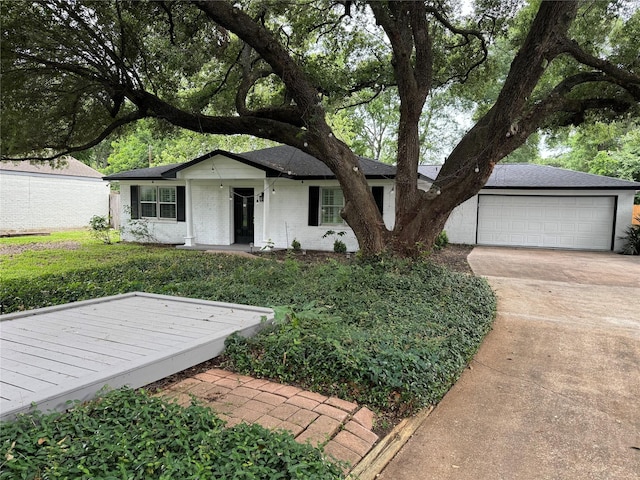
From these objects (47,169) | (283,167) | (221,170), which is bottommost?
(221,170)

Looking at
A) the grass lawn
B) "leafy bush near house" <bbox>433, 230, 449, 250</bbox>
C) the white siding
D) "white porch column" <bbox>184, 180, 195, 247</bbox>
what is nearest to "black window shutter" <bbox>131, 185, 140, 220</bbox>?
"white porch column" <bbox>184, 180, 195, 247</bbox>

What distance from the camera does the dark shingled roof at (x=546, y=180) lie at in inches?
583

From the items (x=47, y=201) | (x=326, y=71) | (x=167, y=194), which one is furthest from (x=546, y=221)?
(x=47, y=201)

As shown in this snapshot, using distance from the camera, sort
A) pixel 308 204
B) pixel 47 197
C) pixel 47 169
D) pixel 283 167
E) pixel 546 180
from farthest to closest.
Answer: pixel 47 169 < pixel 47 197 < pixel 546 180 < pixel 308 204 < pixel 283 167

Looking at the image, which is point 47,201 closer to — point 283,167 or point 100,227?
point 100,227

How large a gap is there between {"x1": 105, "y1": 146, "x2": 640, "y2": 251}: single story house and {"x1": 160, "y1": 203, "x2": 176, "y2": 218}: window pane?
37 mm

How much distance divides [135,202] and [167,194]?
56.1 inches

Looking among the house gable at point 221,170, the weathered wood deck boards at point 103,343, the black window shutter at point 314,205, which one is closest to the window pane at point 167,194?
the house gable at point 221,170

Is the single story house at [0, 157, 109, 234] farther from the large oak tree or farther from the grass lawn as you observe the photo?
the grass lawn

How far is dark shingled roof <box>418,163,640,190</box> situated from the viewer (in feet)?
48.5

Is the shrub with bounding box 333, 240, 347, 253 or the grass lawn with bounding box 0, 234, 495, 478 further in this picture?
the shrub with bounding box 333, 240, 347, 253

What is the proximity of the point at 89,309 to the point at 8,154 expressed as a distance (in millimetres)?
6497

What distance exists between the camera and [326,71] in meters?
10.7

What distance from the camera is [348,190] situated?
8.03 meters
